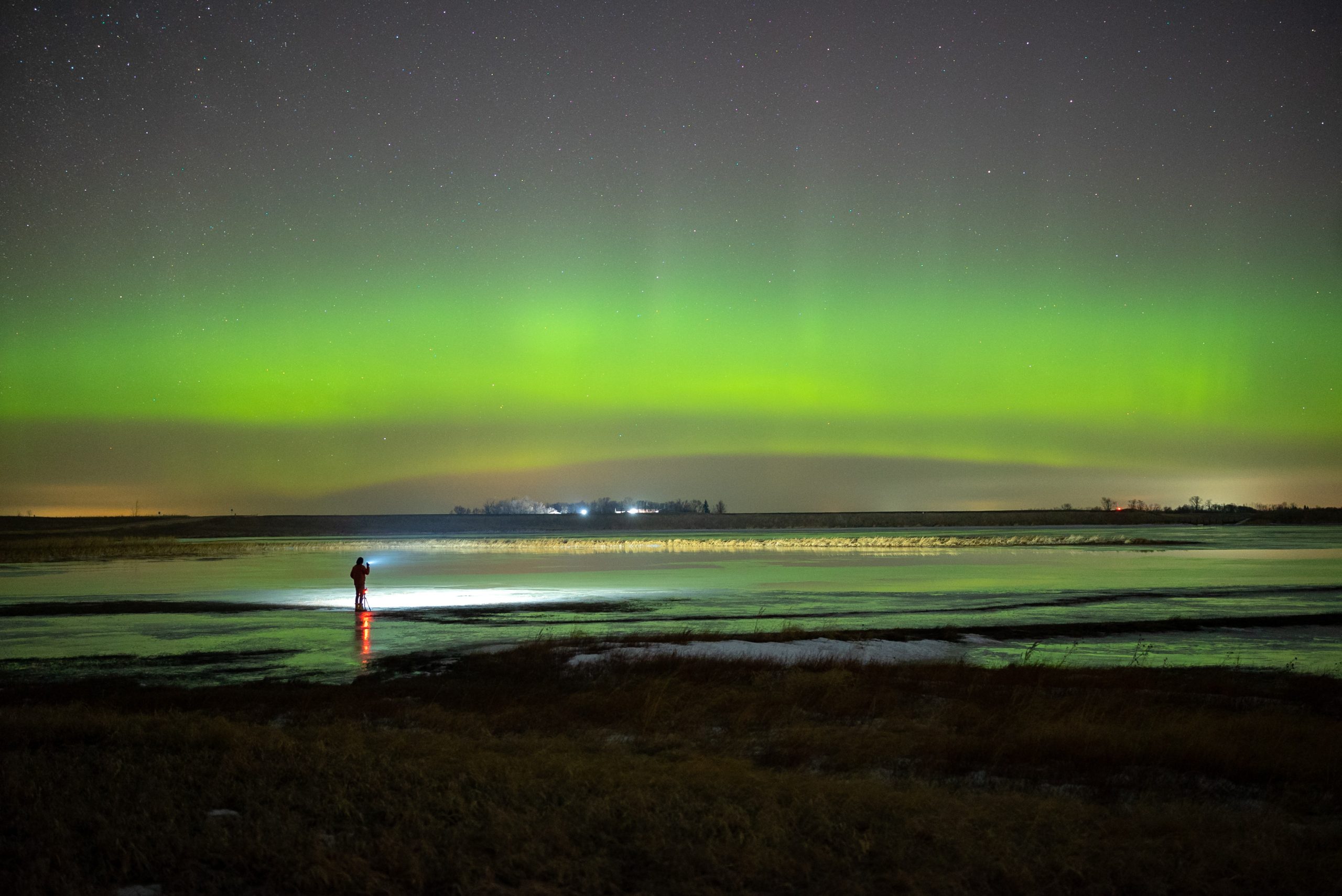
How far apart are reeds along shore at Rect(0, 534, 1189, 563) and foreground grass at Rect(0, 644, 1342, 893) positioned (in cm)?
7422

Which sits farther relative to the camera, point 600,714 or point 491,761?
point 600,714

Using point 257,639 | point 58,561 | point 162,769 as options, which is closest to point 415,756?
point 162,769

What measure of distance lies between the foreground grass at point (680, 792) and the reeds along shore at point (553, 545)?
7422cm

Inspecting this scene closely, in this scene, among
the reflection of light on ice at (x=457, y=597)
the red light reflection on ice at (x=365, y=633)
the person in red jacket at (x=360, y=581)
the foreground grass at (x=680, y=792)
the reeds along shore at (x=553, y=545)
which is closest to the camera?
the foreground grass at (x=680, y=792)

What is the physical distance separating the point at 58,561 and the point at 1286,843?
86.8m

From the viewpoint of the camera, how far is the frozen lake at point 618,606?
80.9 feet

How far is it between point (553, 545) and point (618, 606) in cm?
7430

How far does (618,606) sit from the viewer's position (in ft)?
124

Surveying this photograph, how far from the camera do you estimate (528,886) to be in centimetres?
762

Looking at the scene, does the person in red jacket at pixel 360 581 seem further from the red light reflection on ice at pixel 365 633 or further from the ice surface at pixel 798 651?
the ice surface at pixel 798 651

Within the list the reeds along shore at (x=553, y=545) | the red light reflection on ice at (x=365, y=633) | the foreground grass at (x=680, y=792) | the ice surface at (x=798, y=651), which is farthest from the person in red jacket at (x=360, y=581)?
the reeds along shore at (x=553, y=545)

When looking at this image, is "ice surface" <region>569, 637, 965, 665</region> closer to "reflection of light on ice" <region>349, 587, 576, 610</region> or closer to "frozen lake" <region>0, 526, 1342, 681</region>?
"frozen lake" <region>0, 526, 1342, 681</region>

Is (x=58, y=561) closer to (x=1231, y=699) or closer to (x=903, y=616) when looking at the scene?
(x=903, y=616)

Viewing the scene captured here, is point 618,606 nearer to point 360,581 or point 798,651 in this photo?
point 360,581
